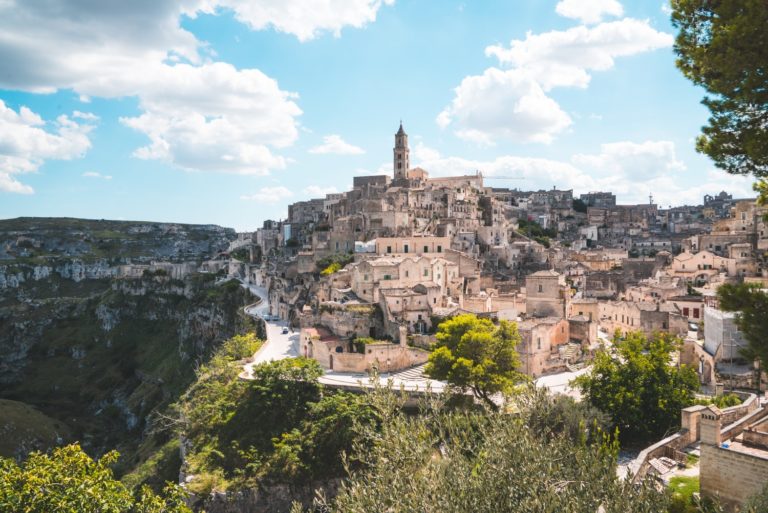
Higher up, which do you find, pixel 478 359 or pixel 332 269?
pixel 332 269

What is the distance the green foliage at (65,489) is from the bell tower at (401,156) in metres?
85.9

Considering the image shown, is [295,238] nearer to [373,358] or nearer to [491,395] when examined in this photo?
[373,358]

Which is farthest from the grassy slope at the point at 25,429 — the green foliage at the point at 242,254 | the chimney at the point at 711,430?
the chimney at the point at 711,430

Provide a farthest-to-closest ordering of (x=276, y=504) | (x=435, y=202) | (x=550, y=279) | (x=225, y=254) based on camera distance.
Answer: (x=225, y=254)
(x=435, y=202)
(x=550, y=279)
(x=276, y=504)

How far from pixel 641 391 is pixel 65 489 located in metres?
24.4

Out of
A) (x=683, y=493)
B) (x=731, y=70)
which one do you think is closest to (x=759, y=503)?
(x=683, y=493)

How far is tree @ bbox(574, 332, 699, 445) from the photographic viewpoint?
2608 centimetres

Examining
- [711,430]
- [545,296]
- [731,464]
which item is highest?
[545,296]

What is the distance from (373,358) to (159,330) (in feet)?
229

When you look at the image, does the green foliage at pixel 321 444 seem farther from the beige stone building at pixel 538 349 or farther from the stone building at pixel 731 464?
Answer: the stone building at pixel 731 464

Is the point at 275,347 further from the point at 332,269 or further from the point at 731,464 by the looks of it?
the point at 731,464

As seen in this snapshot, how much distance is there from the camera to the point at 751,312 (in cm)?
1141

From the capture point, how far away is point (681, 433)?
77.1 feet

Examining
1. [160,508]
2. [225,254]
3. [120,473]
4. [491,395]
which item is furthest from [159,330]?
[160,508]
